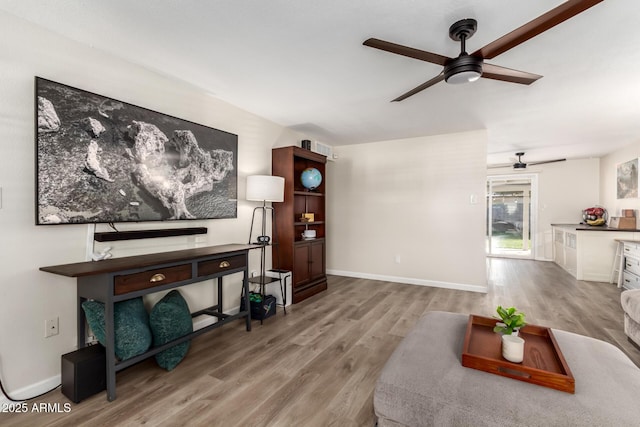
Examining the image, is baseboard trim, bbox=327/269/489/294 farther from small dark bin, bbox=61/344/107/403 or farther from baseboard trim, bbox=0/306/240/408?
baseboard trim, bbox=0/306/240/408

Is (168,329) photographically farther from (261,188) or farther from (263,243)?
(261,188)

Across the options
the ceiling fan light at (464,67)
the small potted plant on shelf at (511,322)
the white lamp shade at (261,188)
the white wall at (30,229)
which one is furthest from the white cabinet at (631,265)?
the white wall at (30,229)

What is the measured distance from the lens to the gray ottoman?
1105 millimetres

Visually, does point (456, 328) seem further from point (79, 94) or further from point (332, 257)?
point (332, 257)

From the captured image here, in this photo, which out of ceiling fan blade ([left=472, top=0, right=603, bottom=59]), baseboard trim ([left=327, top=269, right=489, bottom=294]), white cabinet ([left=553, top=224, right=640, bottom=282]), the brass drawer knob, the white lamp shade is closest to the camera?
ceiling fan blade ([left=472, top=0, right=603, bottom=59])

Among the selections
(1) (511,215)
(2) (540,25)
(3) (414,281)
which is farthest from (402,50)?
(1) (511,215)

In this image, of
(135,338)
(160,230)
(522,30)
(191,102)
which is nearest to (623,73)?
(522,30)

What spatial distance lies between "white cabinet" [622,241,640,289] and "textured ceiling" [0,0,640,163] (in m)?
1.76

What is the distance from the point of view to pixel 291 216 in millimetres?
3910

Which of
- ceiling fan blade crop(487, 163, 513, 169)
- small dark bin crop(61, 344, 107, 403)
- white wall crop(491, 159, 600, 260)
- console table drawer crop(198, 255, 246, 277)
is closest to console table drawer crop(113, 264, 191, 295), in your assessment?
console table drawer crop(198, 255, 246, 277)

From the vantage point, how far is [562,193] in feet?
22.9

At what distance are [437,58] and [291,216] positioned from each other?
2.52 metres

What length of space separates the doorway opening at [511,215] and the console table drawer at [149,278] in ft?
24.8

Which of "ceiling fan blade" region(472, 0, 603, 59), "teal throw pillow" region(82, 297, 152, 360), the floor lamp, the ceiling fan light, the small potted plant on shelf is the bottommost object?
"teal throw pillow" region(82, 297, 152, 360)
